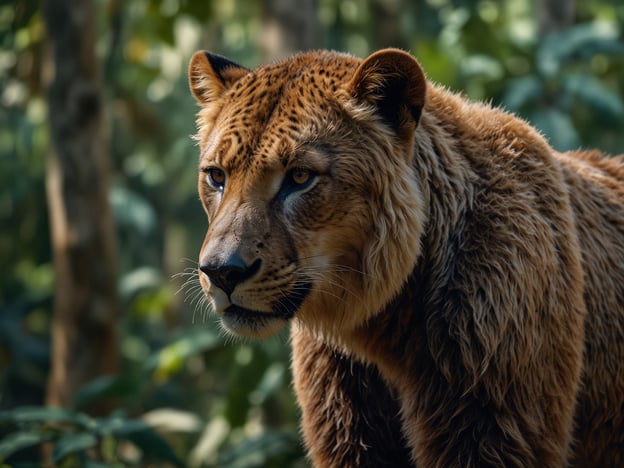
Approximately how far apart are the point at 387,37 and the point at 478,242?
28.4 feet

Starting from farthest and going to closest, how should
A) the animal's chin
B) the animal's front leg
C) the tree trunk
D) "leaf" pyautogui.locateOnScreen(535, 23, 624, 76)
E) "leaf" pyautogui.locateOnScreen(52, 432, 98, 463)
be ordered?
"leaf" pyautogui.locateOnScreen(535, 23, 624, 76)
the tree trunk
"leaf" pyautogui.locateOnScreen(52, 432, 98, 463)
the animal's front leg
the animal's chin

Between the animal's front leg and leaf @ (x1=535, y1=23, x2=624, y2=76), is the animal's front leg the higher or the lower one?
the lower one

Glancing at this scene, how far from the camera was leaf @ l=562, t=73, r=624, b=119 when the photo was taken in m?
7.70

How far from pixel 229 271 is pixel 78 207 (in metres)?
4.90

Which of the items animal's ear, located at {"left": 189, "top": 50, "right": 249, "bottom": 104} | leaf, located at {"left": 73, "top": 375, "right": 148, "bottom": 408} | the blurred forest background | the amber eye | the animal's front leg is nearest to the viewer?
the amber eye

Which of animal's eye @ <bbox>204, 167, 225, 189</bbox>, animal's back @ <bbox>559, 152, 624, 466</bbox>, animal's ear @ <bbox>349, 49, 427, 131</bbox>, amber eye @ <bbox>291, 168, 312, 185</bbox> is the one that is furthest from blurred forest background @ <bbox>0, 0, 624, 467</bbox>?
animal's back @ <bbox>559, 152, 624, 466</bbox>

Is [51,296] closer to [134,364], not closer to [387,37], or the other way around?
[134,364]

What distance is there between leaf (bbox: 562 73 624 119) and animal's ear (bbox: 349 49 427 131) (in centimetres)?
463

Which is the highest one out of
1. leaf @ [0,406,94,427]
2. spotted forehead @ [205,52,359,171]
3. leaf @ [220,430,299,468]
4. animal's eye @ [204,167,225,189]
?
spotted forehead @ [205,52,359,171]

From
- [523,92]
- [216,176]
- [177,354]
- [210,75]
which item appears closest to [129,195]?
[177,354]

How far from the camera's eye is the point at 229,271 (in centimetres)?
324

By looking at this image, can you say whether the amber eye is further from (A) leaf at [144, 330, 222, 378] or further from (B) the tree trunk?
(B) the tree trunk

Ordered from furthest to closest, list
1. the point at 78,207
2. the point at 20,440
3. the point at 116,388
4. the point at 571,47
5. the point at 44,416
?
the point at 571,47 < the point at 78,207 < the point at 116,388 < the point at 44,416 < the point at 20,440

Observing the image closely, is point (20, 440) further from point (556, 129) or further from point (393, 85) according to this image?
point (556, 129)
